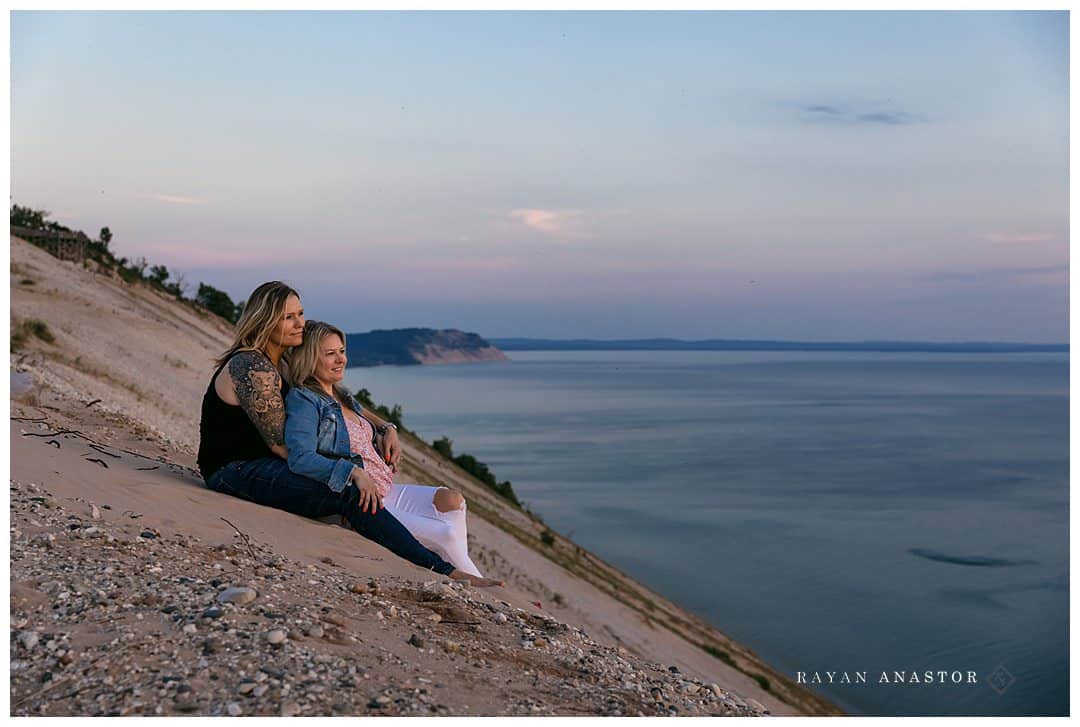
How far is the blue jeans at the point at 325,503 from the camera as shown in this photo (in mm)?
6582

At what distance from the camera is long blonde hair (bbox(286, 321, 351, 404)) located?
6.55m

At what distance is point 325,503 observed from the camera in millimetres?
6609

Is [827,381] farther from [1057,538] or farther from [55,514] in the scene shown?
[55,514]

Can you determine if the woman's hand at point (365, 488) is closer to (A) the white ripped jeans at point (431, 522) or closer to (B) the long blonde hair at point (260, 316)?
(A) the white ripped jeans at point (431, 522)

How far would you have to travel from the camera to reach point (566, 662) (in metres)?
5.16

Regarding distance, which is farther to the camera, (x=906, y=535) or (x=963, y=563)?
(x=906, y=535)

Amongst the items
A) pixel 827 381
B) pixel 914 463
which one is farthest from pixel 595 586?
pixel 827 381

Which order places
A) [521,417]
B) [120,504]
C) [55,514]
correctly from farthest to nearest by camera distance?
1. [521,417]
2. [120,504]
3. [55,514]

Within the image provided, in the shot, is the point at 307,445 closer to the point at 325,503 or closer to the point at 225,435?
the point at 325,503

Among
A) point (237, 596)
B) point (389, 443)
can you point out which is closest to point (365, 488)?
point (389, 443)

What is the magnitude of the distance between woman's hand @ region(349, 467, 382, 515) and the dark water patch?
36.2m

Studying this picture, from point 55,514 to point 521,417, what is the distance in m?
82.3

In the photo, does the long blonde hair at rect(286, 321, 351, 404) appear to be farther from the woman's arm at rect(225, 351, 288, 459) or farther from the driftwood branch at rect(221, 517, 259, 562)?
the driftwood branch at rect(221, 517, 259, 562)

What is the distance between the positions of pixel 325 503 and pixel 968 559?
38.2m
